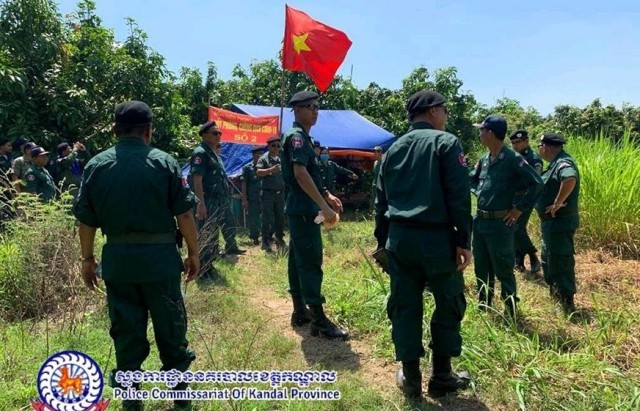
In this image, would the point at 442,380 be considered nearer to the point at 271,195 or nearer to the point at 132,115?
the point at 132,115

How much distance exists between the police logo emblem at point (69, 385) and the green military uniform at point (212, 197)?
7.28ft

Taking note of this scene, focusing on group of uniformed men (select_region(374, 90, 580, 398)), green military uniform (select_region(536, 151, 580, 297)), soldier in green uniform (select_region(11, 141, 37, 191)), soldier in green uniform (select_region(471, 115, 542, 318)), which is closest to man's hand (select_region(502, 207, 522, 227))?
soldier in green uniform (select_region(471, 115, 542, 318))

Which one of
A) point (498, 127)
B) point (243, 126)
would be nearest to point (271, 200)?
point (243, 126)

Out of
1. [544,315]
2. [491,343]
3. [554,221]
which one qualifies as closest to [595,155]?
[554,221]

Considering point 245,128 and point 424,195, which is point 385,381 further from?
point 245,128

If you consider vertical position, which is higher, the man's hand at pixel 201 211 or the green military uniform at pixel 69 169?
the green military uniform at pixel 69 169

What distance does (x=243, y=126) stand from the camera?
9.76 metres

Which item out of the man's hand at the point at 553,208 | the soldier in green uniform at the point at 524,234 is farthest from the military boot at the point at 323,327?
the soldier in green uniform at the point at 524,234

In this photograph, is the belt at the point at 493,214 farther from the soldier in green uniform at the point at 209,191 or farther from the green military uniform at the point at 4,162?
the green military uniform at the point at 4,162

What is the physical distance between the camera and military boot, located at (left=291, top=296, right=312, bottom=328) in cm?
412

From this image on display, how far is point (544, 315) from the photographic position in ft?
13.9

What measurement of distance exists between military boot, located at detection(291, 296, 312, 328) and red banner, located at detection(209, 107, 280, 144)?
5.96 metres

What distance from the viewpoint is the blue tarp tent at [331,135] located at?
406 inches

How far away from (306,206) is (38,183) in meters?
4.39
